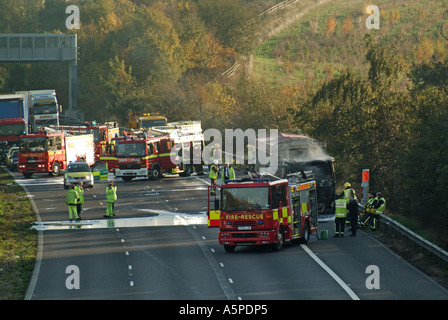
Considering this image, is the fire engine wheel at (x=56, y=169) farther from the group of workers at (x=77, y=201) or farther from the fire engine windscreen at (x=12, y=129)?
the group of workers at (x=77, y=201)

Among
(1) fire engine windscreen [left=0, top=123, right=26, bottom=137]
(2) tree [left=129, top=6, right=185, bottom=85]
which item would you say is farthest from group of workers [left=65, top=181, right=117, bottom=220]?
(2) tree [left=129, top=6, right=185, bottom=85]

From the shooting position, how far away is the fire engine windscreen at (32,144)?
5144 cm

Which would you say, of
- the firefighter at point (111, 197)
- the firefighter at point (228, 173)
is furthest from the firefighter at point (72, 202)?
the firefighter at point (228, 173)

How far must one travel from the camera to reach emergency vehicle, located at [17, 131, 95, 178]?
51.5m

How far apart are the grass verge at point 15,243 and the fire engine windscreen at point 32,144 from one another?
244 inches

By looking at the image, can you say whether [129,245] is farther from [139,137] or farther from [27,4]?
[27,4]

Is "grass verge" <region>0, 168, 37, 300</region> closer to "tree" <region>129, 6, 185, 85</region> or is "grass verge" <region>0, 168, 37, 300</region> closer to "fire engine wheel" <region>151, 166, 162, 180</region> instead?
"fire engine wheel" <region>151, 166, 162, 180</region>

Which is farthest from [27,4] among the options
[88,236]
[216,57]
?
[88,236]

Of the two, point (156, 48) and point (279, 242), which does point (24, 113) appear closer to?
point (156, 48)

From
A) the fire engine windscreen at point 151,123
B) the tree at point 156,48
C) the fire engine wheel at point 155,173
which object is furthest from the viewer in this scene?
the tree at point 156,48

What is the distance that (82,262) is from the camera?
2508 centimetres

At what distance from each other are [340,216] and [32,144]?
2788 cm

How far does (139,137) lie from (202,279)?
1103 inches

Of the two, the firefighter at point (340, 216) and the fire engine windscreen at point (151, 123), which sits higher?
the fire engine windscreen at point (151, 123)
